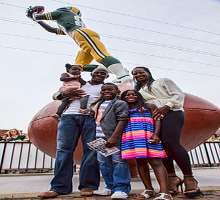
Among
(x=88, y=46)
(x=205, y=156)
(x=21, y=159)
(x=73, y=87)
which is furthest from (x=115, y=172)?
(x=205, y=156)

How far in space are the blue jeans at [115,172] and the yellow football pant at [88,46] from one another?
233 cm

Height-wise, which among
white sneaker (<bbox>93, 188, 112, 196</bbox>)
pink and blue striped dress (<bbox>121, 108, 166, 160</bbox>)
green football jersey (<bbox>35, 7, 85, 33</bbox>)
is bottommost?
white sneaker (<bbox>93, 188, 112, 196</bbox>)

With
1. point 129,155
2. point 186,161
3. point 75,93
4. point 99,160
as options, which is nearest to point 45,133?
point 75,93

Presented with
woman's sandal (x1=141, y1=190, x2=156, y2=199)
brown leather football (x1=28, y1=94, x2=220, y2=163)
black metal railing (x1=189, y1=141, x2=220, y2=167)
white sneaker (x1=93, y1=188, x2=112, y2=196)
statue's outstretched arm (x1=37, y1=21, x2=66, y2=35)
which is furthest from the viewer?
black metal railing (x1=189, y1=141, x2=220, y2=167)

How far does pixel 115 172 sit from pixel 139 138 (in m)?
0.34

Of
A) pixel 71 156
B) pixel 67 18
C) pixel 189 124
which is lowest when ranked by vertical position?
pixel 71 156

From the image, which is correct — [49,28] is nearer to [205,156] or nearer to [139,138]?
[139,138]

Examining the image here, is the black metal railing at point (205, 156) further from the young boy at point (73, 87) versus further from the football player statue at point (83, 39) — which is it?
the young boy at point (73, 87)

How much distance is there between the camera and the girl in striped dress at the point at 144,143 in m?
2.24

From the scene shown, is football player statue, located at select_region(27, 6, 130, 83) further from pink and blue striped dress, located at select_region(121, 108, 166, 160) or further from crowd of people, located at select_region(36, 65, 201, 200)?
pink and blue striped dress, located at select_region(121, 108, 166, 160)

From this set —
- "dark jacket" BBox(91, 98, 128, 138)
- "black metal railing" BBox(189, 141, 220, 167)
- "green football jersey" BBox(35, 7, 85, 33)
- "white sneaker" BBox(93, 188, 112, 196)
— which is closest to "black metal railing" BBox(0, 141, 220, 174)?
"green football jersey" BBox(35, 7, 85, 33)

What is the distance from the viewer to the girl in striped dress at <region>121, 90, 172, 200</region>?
2.24 m

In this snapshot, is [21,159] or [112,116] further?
[21,159]

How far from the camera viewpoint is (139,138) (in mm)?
2285
